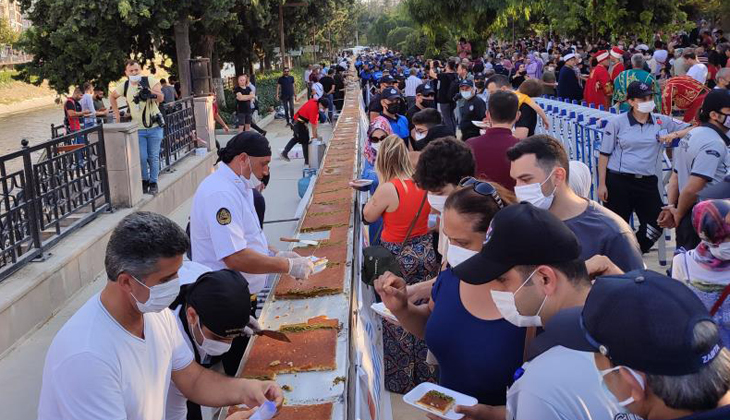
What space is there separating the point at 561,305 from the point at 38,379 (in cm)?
510

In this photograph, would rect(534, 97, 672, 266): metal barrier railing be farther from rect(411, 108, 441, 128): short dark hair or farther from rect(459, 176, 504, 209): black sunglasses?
rect(459, 176, 504, 209): black sunglasses

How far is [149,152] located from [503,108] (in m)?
6.88

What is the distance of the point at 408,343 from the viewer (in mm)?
5074

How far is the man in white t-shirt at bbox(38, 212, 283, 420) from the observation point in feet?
8.13

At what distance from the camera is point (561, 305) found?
2691 millimetres

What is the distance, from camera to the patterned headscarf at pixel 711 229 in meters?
3.53

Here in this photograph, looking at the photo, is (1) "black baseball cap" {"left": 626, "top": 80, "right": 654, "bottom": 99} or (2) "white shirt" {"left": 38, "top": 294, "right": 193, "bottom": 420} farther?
(1) "black baseball cap" {"left": 626, "top": 80, "right": 654, "bottom": 99}

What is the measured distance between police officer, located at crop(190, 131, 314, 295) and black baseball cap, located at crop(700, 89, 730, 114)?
3423 millimetres

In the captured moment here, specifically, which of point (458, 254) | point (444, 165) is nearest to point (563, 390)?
point (458, 254)

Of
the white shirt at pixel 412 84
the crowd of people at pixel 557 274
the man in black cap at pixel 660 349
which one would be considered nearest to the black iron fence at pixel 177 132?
the white shirt at pixel 412 84

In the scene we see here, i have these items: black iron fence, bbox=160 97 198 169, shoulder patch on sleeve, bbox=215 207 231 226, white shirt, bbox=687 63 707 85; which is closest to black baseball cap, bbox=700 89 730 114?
shoulder patch on sleeve, bbox=215 207 231 226

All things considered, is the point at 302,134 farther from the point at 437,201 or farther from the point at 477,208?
Result: the point at 477,208

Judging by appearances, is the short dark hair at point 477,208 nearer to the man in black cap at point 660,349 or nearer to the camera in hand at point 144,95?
the man in black cap at point 660,349

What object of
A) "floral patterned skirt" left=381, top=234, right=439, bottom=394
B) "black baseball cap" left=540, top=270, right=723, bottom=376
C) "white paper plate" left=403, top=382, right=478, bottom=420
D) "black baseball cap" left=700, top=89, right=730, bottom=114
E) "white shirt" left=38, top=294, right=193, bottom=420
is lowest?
"floral patterned skirt" left=381, top=234, right=439, bottom=394
